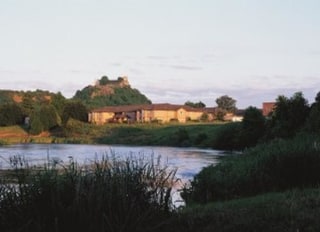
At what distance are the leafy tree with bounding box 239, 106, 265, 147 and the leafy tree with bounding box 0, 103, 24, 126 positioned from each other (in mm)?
66756

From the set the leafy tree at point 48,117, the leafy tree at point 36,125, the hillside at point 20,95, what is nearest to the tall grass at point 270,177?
the leafy tree at point 36,125

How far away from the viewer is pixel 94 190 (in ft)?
29.4

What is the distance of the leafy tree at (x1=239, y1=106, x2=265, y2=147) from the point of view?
85312 mm

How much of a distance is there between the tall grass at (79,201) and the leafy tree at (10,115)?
130369mm

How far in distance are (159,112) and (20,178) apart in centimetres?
18212

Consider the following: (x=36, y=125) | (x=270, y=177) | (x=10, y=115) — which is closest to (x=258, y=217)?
(x=270, y=177)

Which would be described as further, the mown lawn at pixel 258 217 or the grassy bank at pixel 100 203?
the mown lawn at pixel 258 217

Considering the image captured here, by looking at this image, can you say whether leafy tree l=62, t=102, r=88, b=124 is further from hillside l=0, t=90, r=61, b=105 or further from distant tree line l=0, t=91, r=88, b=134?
hillside l=0, t=90, r=61, b=105

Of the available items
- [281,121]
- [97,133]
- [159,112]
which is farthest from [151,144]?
[159,112]

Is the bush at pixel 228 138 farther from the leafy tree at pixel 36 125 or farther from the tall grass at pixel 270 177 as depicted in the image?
the tall grass at pixel 270 177

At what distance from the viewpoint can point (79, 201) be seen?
28.9 ft

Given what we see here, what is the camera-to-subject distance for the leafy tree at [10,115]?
137 m

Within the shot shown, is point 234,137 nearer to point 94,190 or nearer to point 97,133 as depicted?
point 97,133

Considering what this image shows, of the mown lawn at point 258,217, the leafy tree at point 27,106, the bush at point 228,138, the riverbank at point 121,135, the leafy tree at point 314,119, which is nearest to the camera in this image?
the mown lawn at point 258,217
